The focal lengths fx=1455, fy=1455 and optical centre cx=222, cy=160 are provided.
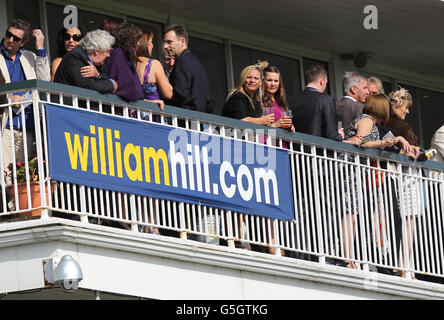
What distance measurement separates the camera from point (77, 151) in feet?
40.6

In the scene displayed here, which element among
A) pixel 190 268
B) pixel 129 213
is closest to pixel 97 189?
pixel 129 213

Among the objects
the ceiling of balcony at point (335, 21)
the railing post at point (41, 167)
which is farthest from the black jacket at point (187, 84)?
the ceiling of balcony at point (335, 21)

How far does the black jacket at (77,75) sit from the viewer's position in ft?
41.8

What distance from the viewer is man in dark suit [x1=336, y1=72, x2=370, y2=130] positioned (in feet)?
51.0

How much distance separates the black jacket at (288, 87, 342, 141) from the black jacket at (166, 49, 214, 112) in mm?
1289

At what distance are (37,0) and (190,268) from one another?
4.47 m

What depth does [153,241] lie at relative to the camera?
41.8 feet

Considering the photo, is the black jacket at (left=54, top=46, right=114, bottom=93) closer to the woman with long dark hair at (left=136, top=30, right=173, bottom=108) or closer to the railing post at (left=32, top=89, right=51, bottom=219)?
the woman with long dark hair at (left=136, top=30, right=173, bottom=108)

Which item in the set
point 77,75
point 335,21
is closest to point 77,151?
point 77,75

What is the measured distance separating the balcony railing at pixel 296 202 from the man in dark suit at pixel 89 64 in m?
0.12

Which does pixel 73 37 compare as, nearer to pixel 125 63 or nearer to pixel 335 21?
pixel 125 63

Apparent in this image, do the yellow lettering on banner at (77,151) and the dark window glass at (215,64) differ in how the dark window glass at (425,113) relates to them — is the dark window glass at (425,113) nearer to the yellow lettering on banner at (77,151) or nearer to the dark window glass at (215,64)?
the dark window glass at (215,64)

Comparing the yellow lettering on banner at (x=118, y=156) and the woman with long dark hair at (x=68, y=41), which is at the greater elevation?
the woman with long dark hair at (x=68, y=41)
